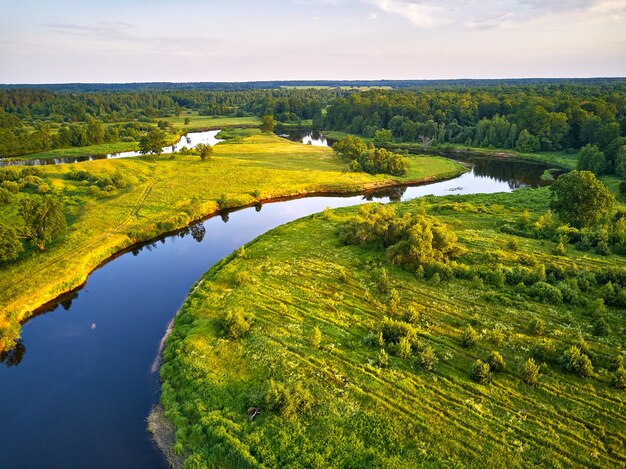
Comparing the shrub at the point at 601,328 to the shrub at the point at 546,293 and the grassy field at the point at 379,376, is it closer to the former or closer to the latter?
the grassy field at the point at 379,376

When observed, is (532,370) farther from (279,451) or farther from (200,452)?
(200,452)

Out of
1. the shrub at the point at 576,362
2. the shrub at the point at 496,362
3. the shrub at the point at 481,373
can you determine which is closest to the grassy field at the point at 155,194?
Answer: the shrub at the point at 481,373

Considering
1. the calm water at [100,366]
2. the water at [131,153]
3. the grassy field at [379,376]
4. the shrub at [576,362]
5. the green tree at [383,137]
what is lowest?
the calm water at [100,366]

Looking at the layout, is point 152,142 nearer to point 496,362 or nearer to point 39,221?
point 39,221

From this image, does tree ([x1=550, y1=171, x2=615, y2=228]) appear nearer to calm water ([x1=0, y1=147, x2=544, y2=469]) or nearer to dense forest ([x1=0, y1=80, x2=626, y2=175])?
dense forest ([x1=0, y1=80, x2=626, y2=175])

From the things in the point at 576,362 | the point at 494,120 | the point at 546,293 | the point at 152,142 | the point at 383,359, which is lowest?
the point at 383,359

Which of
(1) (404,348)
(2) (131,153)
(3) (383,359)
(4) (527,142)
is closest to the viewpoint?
(3) (383,359)

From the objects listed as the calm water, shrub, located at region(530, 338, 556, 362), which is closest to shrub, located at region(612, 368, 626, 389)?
shrub, located at region(530, 338, 556, 362)

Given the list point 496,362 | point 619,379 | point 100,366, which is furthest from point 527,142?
point 100,366
